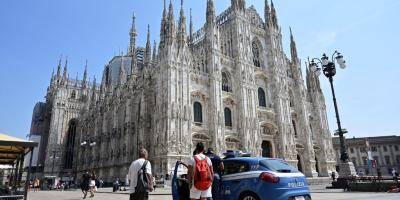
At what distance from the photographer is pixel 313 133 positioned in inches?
1682

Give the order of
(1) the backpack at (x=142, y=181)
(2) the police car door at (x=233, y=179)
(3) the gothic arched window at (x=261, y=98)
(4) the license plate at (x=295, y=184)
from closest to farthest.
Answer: (1) the backpack at (x=142, y=181) → (4) the license plate at (x=295, y=184) → (2) the police car door at (x=233, y=179) → (3) the gothic arched window at (x=261, y=98)

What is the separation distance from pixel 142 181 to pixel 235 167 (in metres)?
2.40

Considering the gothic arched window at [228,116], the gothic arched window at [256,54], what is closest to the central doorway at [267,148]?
the gothic arched window at [228,116]

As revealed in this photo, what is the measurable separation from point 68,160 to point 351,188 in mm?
52587

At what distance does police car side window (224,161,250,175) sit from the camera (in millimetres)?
A: 6730

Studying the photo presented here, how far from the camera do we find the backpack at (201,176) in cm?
509

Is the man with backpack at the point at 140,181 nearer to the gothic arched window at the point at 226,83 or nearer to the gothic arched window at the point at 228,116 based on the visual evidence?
the gothic arched window at the point at 228,116

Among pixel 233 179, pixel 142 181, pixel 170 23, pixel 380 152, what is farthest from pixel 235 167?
pixel 380 152

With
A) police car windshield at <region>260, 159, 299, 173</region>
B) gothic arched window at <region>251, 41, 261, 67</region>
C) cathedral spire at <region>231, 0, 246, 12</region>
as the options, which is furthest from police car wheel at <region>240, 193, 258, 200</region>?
gothic arched window at <region>251, 41, 261, 67</region>

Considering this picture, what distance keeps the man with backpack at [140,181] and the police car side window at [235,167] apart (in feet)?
7.08

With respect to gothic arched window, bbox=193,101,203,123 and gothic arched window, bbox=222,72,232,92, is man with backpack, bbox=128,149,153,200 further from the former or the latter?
gothic arched window, bbox=222,72,232,92

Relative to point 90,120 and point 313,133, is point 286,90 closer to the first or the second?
point 313,133

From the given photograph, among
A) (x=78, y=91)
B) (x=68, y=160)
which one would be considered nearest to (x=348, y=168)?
(x=68, y=160)

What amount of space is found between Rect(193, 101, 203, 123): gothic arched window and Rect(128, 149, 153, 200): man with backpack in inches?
1007
